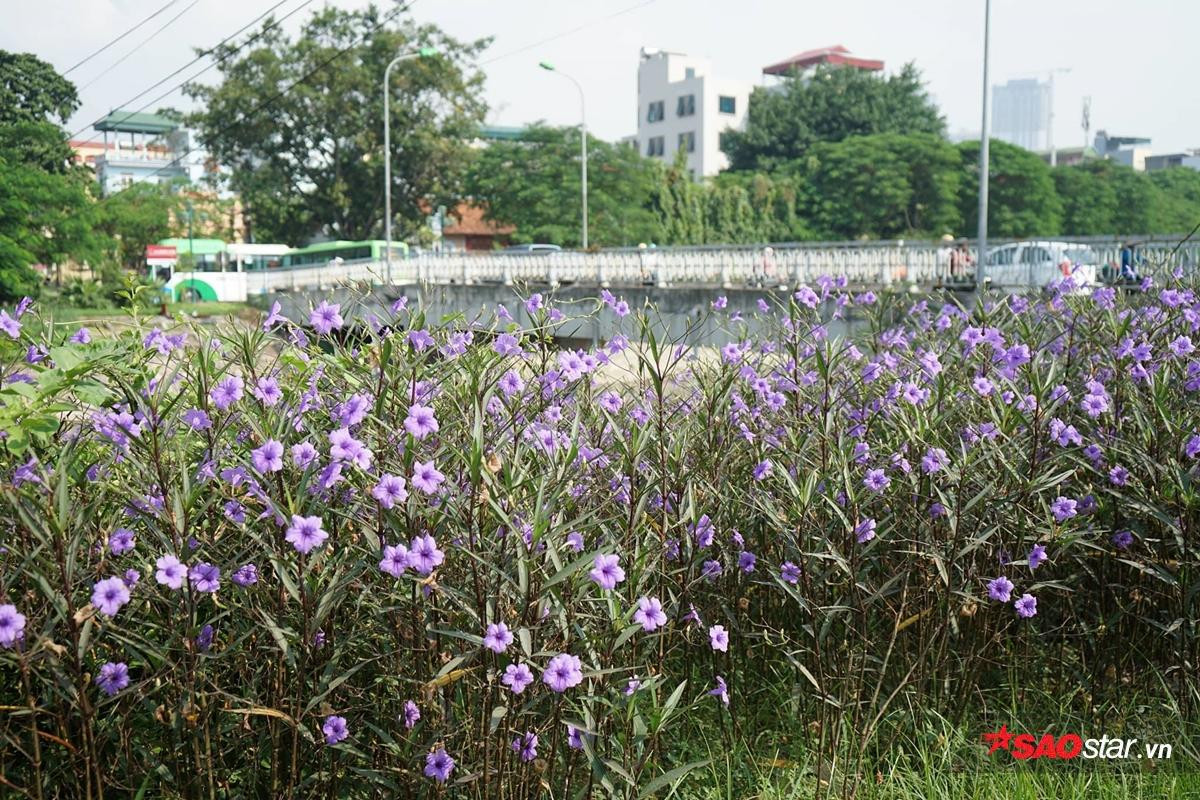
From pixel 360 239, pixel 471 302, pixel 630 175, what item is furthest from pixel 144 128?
pixel 471 302

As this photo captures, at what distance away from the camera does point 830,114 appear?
55.9m

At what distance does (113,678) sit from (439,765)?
664mm

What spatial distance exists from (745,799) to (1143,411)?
5.44 ft

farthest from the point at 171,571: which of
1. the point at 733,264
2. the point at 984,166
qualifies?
the point at 733,264

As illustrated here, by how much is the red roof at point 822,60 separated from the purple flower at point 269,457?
71.1m

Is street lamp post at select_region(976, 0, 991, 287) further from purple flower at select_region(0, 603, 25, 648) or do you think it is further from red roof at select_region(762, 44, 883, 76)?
red roof at select_region(762, 44, 883, 76)

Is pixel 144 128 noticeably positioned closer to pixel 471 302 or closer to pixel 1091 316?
pixel 471 302

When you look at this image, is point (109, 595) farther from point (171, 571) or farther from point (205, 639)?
point (205, 639)

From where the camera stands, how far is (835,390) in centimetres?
391

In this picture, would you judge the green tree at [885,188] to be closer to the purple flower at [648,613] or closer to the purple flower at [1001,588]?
the purple flower at [1001,588]

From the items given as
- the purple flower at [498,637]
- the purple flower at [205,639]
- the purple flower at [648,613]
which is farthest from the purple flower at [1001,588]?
the purple flower at [205,639]

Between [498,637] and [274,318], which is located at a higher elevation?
[274,318]

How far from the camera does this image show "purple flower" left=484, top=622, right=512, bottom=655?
2166mm

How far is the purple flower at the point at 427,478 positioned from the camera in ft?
7.48
